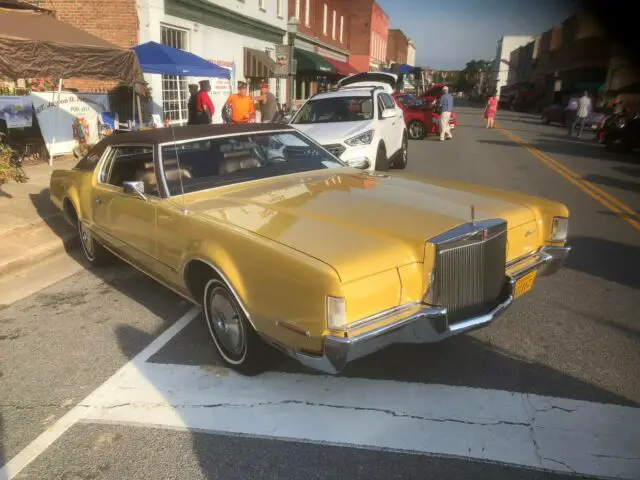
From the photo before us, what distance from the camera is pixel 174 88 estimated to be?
15.0m

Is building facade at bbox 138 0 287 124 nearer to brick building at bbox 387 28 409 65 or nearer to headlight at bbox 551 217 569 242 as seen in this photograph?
headlight at bbox 551 217 569 242

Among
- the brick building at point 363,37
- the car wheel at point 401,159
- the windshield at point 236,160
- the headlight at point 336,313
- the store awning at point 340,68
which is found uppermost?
the brick building at point 363,37

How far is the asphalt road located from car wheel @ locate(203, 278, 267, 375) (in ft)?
0.42

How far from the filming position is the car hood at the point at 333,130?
27.7ft

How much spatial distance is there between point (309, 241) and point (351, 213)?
56 cm

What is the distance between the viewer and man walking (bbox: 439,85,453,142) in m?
17.2

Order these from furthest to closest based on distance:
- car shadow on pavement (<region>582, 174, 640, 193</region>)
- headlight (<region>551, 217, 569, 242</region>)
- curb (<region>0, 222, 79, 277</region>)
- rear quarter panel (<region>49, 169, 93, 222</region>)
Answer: car shadow on pavement (<region>582, 174, 640, 193</region>) < curb (<region>0, 222, 79, 277</region>) < rear quarter panel (<region>49, 169, 93, 222</region>) < headlight (<region>551, 217, 569, 242</region>)

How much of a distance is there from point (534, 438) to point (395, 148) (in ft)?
27.6

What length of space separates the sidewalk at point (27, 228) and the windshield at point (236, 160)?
2726mm

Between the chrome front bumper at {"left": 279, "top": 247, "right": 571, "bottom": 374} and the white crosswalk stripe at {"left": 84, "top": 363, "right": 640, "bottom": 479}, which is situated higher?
the chrome front bumper at {"left": 279, "top": 247, "right": 571, "bottom": 374}

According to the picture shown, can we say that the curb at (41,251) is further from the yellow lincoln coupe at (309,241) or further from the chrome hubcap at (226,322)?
the chrome hubcap at (226,322)

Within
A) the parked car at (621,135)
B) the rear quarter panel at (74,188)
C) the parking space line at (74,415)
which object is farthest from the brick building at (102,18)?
the parked car at (621,135)

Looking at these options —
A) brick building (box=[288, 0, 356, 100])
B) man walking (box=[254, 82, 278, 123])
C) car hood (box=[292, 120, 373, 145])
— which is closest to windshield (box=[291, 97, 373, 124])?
car hood (box=[292, 120, 373, 145])

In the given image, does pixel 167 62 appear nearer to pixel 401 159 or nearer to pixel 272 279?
pixel 401 159
